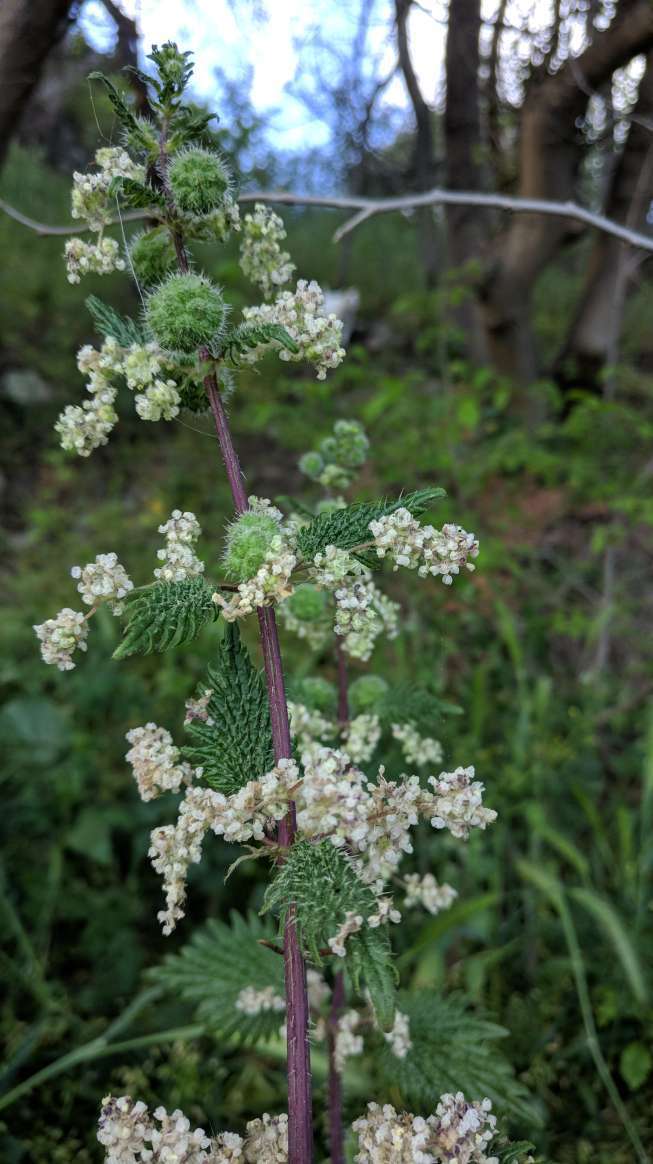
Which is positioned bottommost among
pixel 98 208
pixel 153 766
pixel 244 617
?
pixel 153 766

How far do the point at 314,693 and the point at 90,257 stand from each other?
2.12ft

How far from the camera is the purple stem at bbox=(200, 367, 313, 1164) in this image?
77 centimetres

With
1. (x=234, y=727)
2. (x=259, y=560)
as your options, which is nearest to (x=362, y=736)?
(x=234, y=727)

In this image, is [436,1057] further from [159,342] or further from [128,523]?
[128,523]

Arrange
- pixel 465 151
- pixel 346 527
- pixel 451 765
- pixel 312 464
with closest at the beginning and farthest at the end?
1. pixel 346 527
2. pixel 312 464
3. pixel 451 765
4. pixel 465 151

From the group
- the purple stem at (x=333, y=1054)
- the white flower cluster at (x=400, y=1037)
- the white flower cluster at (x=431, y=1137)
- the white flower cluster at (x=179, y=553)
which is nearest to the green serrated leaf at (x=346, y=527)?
the white flower cluster at (x=179, y=553)

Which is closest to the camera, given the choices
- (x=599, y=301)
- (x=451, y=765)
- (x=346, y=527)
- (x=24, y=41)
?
(x=346, y=527)

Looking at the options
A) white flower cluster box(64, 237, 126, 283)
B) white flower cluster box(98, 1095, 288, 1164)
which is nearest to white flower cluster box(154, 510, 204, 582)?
white flower cluster box(64, 237, 126, 283)

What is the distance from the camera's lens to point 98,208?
839 millimetres

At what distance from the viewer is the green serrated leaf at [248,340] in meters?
0.75

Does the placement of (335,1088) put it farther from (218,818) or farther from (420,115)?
(420,115)

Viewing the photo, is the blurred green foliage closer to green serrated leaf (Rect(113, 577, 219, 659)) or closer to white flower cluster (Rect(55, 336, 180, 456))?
white flower cluster (Rect(55, 336, 180, 456))

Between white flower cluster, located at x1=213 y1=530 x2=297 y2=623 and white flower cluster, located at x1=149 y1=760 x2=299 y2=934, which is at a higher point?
white flower cluster, located at x1=213 y1=530 x2=297 y2=623

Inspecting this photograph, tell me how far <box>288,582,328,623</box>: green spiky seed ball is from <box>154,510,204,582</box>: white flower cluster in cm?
33
